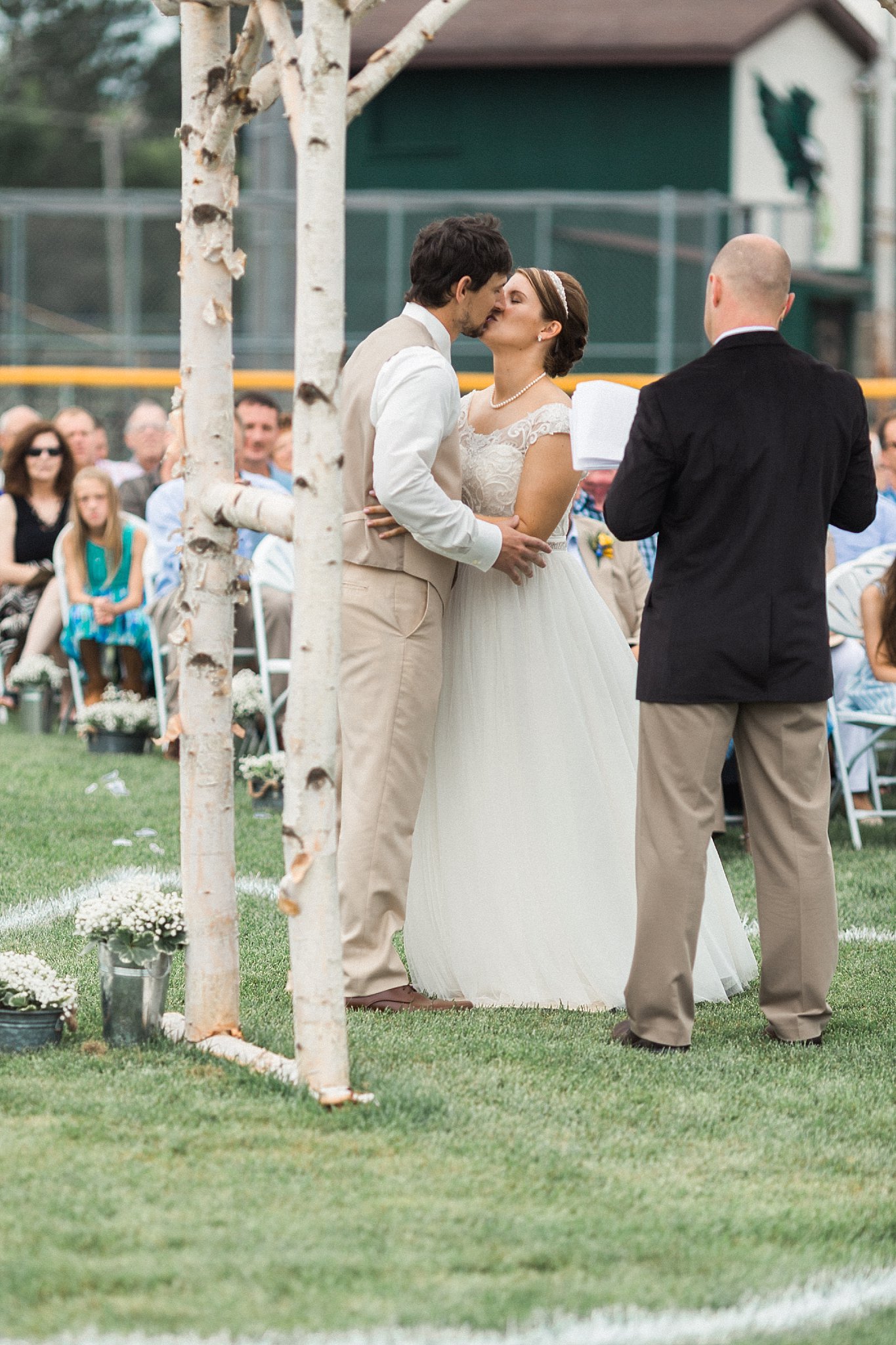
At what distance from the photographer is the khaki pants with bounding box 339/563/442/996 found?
518 cm

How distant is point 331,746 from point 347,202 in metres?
14.9

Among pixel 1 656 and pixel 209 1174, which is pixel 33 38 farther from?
pixel 209 1174

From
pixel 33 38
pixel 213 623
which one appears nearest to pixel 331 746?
pixel 213 623

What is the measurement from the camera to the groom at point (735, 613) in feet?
15.3

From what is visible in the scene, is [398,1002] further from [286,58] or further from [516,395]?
[286,58]

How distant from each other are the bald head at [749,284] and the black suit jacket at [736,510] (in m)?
0.05

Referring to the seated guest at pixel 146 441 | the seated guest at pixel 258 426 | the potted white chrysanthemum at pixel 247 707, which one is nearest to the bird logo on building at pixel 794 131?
the seated guest at pixel 146 441

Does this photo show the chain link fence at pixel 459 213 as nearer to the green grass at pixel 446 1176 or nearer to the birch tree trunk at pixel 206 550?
the birch tree trunk at pixel 206 550

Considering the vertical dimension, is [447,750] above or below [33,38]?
below

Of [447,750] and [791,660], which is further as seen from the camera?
[447,750]

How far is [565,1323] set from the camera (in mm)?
3035

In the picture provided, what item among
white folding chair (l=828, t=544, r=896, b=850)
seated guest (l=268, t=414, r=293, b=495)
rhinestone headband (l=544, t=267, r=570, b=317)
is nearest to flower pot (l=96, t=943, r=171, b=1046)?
rhinestone headband (l=544, t=267, r=570, b=317)

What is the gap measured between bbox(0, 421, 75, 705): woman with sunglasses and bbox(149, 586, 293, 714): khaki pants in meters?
1.71

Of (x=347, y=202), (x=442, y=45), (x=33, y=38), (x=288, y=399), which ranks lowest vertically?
(x=288, y=399)
